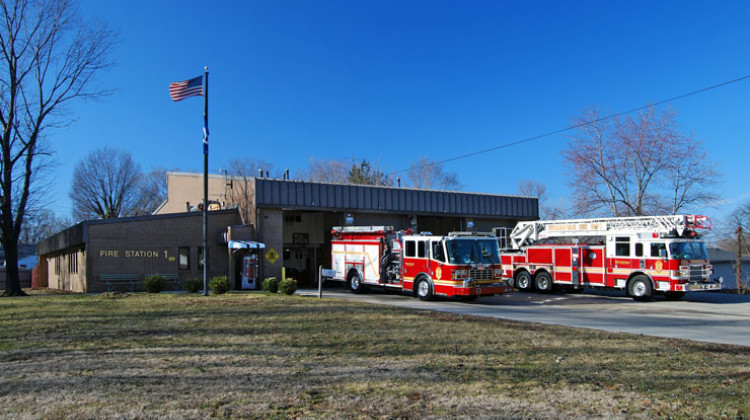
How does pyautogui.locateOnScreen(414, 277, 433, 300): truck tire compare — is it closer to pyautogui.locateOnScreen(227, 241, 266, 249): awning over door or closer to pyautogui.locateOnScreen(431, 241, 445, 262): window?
pyautogui.locateOnScreen(431, 241, 445, 262): window

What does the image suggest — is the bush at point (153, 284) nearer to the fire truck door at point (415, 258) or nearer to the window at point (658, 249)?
the fire truck door at point (415, 258)

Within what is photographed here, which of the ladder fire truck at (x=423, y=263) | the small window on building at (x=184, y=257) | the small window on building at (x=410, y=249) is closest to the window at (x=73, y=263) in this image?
the small window on building at (x=184, y=257)

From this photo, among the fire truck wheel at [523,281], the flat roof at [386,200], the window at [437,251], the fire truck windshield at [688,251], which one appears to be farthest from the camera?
the flat roof at [386,200]

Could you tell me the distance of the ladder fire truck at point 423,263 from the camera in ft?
64.0

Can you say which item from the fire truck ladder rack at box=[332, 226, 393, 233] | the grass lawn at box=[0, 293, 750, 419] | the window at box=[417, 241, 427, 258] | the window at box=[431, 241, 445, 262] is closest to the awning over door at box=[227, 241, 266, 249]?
the fire truck ladder rack at box=[332, 226, 393, 233]

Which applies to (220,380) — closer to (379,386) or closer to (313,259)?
(379,386)

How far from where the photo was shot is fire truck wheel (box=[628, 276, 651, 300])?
69.5 ft

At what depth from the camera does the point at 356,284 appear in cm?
2409

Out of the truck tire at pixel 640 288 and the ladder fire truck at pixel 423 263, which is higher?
the ladder fire truck at pixel 423 263

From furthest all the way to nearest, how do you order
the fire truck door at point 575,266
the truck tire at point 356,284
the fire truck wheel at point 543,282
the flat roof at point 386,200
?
the flat roof at point 386,200, the fire truck wheel at point 543,282, the truck tire at point 356,284, the fire truck door at point 575,266

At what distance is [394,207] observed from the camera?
106ft

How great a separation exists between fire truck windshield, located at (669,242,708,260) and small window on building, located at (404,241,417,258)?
922 centimetres

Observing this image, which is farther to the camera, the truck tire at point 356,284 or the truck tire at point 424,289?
the truck tire at point 356,284

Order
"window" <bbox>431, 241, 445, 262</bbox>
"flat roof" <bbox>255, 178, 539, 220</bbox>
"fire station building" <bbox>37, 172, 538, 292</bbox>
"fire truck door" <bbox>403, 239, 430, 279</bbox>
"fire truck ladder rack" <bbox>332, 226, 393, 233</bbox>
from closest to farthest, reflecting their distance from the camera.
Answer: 1. "window" <bbox>431, 241, 445, 262</bbox>
2. "fire truck door" <bbox>403, 239, 430, 279</bbox>
3. "fire truck ladder rack" <bbox>332, 226, 393, 233</bbox>
4. "fire station building" <bbox>37, 172, 538, 292</bbox>
5. "flat roof" <bbox>255, 178, 539, 220</bbox>
